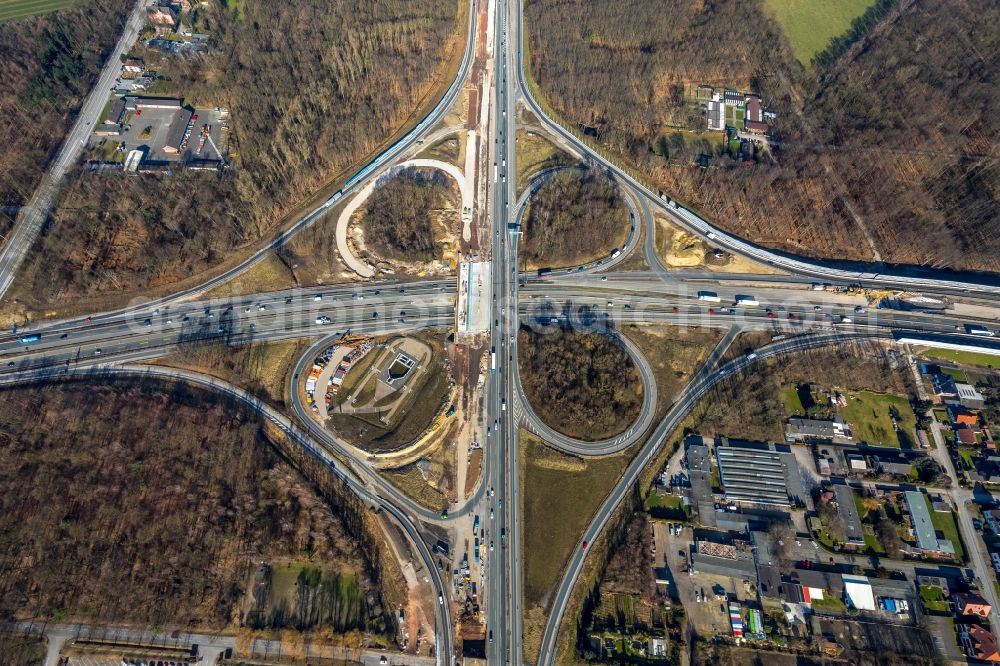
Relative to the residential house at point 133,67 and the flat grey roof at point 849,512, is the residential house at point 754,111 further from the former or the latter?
the residential house at point 133,67

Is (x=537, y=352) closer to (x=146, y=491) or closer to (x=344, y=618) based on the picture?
(x=344, y=618)

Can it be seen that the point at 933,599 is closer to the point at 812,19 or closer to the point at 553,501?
the point at 553,501

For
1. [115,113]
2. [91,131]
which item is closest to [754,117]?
[115,113]

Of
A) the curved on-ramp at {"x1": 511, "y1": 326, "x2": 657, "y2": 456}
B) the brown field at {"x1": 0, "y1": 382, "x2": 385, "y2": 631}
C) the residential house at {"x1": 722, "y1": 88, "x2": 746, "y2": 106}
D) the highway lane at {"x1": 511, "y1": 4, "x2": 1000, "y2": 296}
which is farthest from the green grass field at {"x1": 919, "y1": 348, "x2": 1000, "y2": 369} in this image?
the brown field at {"x1": 0, "y1": 382, "x2": 385, "y2": 631}

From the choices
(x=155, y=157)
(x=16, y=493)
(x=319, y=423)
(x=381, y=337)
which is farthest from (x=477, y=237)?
(x=16, y=493)

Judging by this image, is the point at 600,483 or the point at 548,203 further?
the point at 548,203

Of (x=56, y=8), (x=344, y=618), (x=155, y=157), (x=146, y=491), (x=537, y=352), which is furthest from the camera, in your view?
(x=56, y=8)

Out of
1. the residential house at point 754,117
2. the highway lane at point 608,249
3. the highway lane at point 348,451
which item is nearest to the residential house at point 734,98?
the residential house at point 754,117
